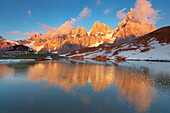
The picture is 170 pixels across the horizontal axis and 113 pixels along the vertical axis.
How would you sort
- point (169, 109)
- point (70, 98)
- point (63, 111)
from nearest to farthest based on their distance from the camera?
point (63, 111) → point (169, 109) → point (70, 98)

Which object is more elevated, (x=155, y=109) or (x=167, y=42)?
(x=167, y=42)

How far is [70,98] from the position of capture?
37.5ft

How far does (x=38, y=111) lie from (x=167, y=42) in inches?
5356

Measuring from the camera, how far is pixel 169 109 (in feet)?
30.8

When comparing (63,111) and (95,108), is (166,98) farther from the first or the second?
(63,111)

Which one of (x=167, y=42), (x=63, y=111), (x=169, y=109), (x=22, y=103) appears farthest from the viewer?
(x=167, y=42)

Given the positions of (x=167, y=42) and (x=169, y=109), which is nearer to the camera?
(x=169, y=109)

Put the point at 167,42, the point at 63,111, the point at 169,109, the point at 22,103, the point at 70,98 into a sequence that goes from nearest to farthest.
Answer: the point at 63,111
the point at 169,109
the point at 22,103
the point at 70,98
the point at 167,42

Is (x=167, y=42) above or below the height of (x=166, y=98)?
above

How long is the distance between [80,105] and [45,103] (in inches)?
137

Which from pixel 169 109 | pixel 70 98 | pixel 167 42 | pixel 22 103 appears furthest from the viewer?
pixel 167 42

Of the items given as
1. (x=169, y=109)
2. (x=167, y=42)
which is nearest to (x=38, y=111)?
(x=169, y=109)

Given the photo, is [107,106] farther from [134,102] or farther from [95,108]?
[134,102]

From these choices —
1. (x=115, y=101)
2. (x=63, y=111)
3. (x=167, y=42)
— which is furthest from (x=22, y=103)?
(x=167, y=42)
